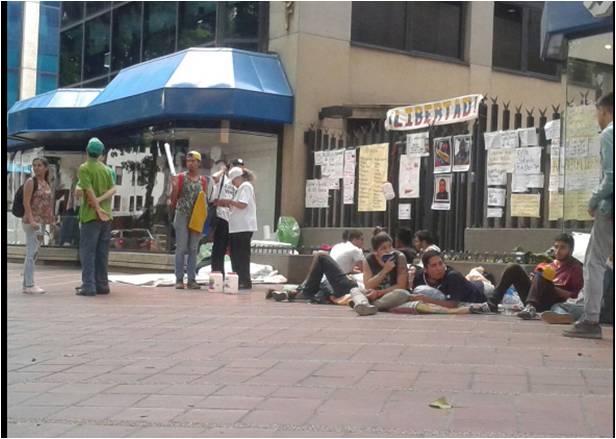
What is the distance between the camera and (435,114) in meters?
13.5

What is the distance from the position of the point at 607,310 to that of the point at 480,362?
2637 millimetres

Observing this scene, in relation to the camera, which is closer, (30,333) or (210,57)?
(30,333)

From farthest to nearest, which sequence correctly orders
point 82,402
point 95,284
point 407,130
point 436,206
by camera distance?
point 407,130 → point 436,206 → point 95,284 → point 82,402

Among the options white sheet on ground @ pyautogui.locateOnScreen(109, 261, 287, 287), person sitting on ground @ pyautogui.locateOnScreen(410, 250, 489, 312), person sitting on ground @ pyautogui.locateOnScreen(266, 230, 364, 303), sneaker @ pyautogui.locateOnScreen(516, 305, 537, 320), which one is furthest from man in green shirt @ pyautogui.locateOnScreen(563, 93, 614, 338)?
white sheet on ground @ pyautogui.locateOnScreen(109, 261, 287, 287)

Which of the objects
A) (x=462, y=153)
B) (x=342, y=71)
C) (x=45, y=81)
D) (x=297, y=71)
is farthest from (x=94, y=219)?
(x=45, y=81)

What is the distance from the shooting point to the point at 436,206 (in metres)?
12.9

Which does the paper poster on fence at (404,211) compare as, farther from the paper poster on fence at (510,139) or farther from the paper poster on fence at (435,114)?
the paper poster on fence at (510,139)

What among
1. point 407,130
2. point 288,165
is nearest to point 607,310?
point 407,130

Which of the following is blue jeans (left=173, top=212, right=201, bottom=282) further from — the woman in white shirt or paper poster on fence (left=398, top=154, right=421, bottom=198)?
paper poster on fence (left=398, top=154, right=421, bottom=198)

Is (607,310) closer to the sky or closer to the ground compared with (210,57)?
closer to the ground

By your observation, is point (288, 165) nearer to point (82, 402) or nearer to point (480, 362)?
point (480, 362)

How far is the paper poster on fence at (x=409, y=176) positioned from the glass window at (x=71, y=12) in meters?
11.7

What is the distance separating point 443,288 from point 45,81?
2708 centimetres

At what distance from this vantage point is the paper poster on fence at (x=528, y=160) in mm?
11227
